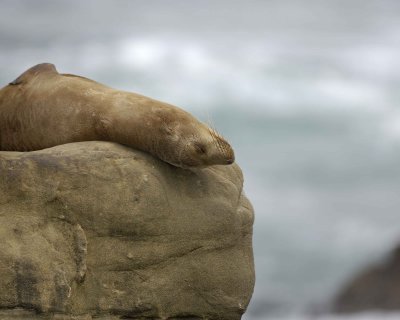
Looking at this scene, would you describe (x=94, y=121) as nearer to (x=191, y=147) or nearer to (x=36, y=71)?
(x=191, y=147)

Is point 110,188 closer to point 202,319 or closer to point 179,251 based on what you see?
point 179,251

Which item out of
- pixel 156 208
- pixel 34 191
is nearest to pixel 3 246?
pixel 34 191

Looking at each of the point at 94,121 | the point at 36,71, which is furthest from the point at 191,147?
the point at 36,71

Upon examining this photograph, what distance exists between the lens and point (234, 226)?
9.45 metres

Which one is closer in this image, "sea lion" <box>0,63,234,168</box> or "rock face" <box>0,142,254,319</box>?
"rock face" <box>0,142,254,319</box>

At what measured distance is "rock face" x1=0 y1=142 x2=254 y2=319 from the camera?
28.4 ft

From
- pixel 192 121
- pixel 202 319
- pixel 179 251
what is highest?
pixel 192 121

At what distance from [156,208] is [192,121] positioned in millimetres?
853

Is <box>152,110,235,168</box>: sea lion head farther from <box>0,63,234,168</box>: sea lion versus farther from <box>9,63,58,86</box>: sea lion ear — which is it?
<box>9,63,58,86</box>: sea lion ear

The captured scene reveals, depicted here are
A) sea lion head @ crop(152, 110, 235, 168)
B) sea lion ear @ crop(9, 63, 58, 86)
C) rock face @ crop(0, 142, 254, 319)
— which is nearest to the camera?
rock face @ crop(0, 142, 254, 319)

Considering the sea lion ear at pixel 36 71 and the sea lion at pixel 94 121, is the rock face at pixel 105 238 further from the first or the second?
the sea lion ear at pixel 36 71

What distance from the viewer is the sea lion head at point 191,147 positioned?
914 cm

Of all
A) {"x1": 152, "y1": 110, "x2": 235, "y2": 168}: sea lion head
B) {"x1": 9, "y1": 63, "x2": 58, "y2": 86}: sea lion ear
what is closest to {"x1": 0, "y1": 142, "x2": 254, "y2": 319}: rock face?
{"x1": 152, "y1": 110, "x2": 235, "y2": 168}: sea lion head

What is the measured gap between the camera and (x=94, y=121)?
944cm
